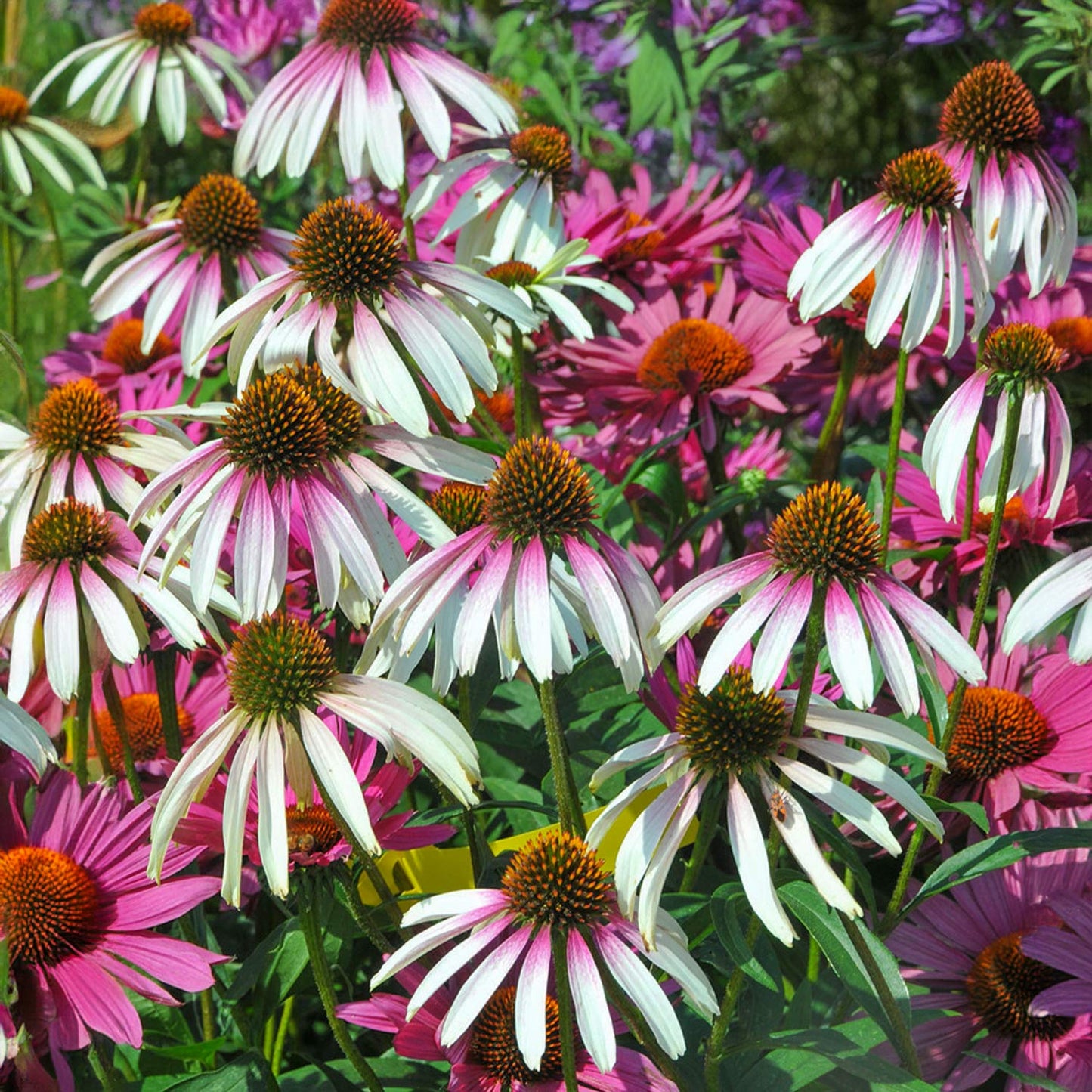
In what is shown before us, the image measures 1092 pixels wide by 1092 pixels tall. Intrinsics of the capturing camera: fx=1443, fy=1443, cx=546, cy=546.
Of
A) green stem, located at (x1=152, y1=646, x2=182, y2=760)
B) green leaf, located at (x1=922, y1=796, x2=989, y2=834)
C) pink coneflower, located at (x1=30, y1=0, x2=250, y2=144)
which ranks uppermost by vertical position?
pink coneflower, located at (x1=30, y1=0, x2=250, y2=144)

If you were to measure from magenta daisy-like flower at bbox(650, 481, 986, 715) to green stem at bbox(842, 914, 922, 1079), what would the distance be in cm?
13

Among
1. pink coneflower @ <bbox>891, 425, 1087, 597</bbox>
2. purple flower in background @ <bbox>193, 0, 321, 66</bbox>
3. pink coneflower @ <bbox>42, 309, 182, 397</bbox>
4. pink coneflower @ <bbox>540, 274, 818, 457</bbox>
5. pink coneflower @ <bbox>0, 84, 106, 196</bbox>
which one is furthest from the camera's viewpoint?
purple flower in background @ <bbox>193, 0, 321, 66</bbox>

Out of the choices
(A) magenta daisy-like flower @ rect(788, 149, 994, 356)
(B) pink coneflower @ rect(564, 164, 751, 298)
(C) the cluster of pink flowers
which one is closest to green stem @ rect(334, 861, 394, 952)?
(C) the cluster of pink flowers

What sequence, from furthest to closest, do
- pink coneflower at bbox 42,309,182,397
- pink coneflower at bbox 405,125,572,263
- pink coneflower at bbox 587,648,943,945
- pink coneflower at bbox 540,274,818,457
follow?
pink coneflower at bbox 42,309,182,397 → pink coneflower at bbox 540,274,818,457 → pink coneflower at bbox 405,125,572,263 → pink coneflower at bbox 587,648,943,945

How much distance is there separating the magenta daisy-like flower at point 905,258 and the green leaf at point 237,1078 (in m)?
0.55

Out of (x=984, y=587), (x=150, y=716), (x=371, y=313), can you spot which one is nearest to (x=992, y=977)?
(x=984, y=587)

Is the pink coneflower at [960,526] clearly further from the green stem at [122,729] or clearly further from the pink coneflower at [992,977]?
the green stem at [122,729]

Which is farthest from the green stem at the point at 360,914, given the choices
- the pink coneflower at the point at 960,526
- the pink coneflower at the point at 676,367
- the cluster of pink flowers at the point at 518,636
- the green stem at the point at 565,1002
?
the pink coneflower at the point at 676,367

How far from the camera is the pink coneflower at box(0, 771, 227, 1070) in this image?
2.70 feet

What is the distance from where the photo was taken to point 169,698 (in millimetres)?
969

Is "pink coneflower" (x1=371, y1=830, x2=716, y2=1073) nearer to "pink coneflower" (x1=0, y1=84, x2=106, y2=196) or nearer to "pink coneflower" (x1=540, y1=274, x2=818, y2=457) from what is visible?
"pink coneflower" (x1=540, y1=274, x2=818, y2=457)

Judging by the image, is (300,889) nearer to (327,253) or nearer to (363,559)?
(363,559)

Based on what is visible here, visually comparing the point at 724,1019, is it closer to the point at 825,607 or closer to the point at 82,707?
the point at 825,607

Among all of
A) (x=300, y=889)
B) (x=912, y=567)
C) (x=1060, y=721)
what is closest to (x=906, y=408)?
(x=912, y=567)
